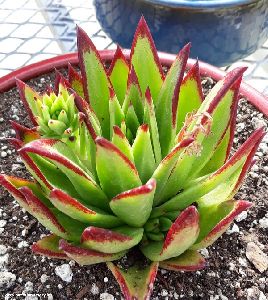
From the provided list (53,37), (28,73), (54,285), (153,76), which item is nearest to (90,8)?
(53,37)

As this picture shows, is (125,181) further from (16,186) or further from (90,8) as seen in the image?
(90,8)


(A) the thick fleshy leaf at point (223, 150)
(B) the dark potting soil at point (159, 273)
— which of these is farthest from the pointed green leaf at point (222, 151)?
(B) the dark potting soil at point (159, 273)

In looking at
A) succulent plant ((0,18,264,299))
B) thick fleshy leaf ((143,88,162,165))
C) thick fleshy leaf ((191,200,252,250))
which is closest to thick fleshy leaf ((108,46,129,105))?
succulent plant ((0,18,264,299))

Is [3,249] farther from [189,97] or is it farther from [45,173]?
[189,97]

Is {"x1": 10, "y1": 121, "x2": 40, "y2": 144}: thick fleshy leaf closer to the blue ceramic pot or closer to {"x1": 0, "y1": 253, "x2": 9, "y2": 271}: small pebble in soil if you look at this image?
{"x1": 0, "y1": 253, "x2": 9, "y2": 271}: small pebble in soil

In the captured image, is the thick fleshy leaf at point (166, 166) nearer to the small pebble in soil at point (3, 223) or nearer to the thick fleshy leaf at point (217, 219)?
the thick fleshy leaf at point (217, 219)

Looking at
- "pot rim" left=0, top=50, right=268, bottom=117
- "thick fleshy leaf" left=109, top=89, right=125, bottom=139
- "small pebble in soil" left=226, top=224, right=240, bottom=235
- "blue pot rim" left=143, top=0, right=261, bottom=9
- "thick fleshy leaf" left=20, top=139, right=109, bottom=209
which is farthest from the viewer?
"blue pot rim" left=143, top=0, right=261, bottom=9
